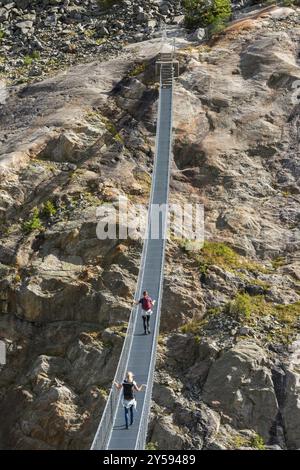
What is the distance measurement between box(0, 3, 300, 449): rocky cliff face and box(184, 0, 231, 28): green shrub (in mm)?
2775

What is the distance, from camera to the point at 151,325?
26.7m

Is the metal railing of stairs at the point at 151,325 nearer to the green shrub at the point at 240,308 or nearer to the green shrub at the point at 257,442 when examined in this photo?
the green shrub at the point at 240,308

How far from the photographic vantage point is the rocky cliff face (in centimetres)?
2670

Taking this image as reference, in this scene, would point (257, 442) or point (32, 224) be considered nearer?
point (257, 442)

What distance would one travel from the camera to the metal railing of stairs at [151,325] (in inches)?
880

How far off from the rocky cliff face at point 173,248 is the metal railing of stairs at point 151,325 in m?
0.67

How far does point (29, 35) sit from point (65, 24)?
2328 mm

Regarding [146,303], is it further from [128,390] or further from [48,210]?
[48,210]

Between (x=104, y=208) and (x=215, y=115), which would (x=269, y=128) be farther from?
(x=104, y=208)

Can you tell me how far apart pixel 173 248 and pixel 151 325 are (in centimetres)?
499

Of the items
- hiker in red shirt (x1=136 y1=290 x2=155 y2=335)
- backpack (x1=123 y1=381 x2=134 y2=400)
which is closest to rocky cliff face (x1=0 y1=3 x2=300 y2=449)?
hiker in red shirt (x1=136 y1=290 x2=155 y2=335)

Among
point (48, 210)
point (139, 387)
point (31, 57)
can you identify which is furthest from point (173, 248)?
point (31, 57)

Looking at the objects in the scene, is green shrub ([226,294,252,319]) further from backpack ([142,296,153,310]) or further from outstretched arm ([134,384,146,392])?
outstretched arm ([134,384,146,392])

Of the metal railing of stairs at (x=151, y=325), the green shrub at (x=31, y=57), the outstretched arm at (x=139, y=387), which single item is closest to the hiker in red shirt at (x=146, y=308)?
the metal railing of stairs at (x=151, y=325)
